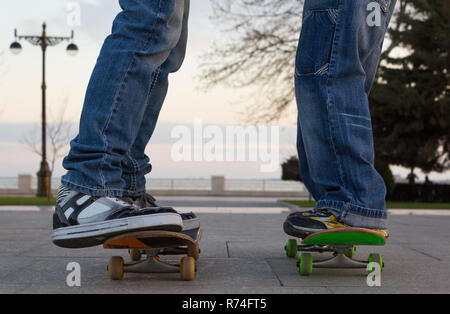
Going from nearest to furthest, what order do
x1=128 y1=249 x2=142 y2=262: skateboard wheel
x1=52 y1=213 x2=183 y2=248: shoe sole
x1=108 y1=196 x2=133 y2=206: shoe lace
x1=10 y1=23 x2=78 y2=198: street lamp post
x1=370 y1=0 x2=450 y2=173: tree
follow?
1. x1=52 y1=213 x2=183 y2=248: shoe sole
2. x1=108 y1=196 x2=133 y2=206: shoe lace
3. x1=128 y1=249 x2=142 y2=262: skateboard wheel
4. x1=10 y1=23 x2=78 y2=198: street lamp post
5. x1=370 y1=0 x2=450 y2=173: tree

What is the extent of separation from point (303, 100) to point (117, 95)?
84cm

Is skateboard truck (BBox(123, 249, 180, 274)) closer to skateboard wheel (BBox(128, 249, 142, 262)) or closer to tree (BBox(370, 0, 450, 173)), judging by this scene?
skateboard wheel (BBox(128, 249, 142, 262))

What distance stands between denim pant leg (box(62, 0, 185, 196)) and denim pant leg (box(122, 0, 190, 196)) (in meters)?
0.21

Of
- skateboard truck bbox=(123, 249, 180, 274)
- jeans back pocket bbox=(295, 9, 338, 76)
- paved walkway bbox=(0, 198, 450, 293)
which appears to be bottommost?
paved walkway bbox=(0, 198, 450, 293)

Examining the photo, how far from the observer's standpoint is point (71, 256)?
2805 mm

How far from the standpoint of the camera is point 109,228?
1938 mm

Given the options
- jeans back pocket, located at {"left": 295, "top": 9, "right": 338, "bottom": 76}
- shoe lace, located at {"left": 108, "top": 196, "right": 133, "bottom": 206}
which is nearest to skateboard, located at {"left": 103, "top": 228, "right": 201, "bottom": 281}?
shoe lace, located at {"left": 108, "top": 196, "right": 133, "bottom": 206}

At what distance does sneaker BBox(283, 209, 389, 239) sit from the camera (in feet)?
7.38

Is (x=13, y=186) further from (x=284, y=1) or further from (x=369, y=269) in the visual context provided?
(x=369, y=269)

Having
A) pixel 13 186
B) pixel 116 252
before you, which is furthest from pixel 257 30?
pixel 13 186

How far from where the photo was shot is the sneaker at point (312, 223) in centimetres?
225

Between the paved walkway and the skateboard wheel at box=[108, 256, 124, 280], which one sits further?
the skateboard wheel at box=[108, 256, 124, 280]

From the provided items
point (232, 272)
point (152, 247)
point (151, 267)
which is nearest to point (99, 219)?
point (152, 247)
